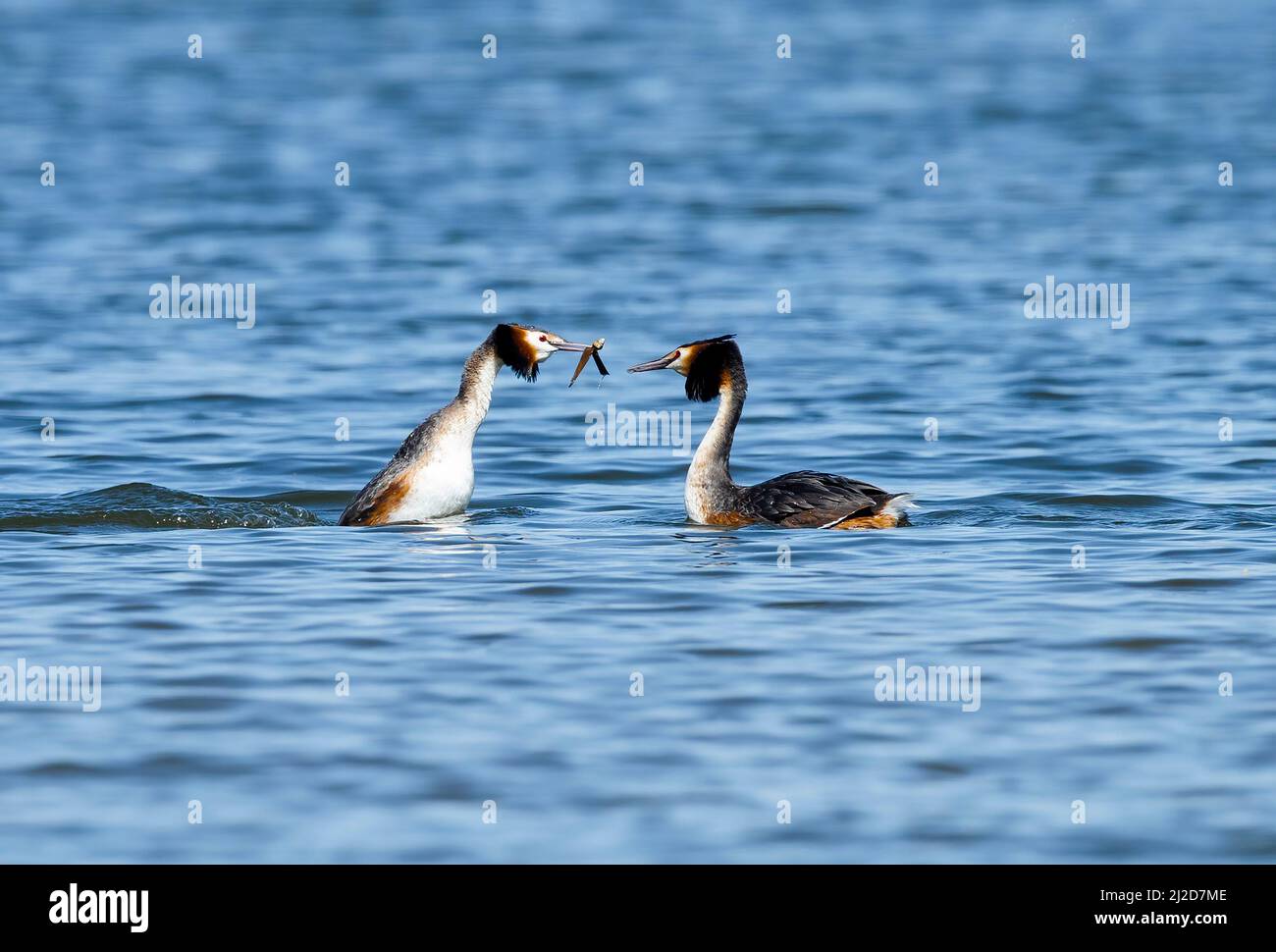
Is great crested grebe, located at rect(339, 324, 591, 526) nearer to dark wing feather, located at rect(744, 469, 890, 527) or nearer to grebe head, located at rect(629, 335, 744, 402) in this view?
grebe head, located at rect(629, 335, 744, 402)

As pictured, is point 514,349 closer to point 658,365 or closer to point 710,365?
point 658,365

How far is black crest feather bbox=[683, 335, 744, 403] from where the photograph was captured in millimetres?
14055

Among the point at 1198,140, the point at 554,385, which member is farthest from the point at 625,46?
the point at 554,385

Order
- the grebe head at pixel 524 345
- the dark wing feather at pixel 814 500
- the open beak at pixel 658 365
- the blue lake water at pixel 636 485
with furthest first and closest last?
the open beak at pixel 658 365 < the grebe head at pixel 524 345 < the dark wing feather at pixel 814 500 < the blue lake water at pixel 636 485

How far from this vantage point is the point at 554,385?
2078 cm

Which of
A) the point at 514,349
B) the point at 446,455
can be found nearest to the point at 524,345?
the point at 514,349

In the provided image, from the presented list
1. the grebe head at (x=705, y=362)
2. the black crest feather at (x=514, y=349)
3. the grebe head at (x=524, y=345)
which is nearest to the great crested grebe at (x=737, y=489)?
the grebe head at (x=705, y=362)

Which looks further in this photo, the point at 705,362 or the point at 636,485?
the point at 636,485

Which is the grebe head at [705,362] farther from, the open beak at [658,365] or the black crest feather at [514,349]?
the black crest feather at [514,349]

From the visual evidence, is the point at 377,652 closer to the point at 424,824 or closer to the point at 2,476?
the point at 424,824

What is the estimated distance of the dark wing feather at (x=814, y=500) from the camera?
12.9m

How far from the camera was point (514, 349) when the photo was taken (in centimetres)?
1366

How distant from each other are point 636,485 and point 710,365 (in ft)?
6.04

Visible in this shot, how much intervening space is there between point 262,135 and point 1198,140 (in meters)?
18.5
